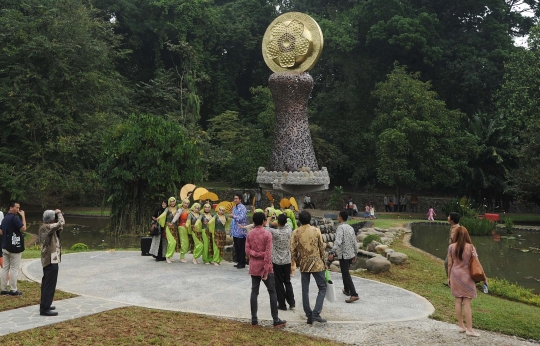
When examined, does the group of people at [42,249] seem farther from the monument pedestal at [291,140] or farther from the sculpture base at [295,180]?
the monument pedestal at [291,140]

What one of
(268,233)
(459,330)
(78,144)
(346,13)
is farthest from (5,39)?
(459,330)

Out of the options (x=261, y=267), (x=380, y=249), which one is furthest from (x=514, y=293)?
(x=261, y=267)

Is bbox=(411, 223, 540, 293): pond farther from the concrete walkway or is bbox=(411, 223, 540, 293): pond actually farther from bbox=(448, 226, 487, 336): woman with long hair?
bbox=(448, 226, 487, 336): woman with long hair

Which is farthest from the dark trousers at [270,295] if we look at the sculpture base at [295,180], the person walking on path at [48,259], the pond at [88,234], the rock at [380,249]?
the pond at [88,234]

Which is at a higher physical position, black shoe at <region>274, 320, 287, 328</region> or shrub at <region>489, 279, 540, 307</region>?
black shoe at <region>274, 320, 287, 328</region>

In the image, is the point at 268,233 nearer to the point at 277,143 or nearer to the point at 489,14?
the point at 277,143

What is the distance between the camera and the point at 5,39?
29.8 meters

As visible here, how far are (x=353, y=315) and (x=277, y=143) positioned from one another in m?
12.2

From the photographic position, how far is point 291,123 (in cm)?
1972

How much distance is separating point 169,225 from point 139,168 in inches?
358

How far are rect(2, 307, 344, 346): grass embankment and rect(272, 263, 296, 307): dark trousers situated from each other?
922mm

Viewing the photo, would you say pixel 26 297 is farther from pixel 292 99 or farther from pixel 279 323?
pixel 292 99

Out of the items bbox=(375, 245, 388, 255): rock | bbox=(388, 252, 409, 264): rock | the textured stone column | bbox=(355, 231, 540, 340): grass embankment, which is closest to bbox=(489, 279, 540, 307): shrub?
bbox=(355, 231, 540, 340): grass embankment

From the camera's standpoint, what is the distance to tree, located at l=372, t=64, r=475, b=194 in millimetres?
30031
